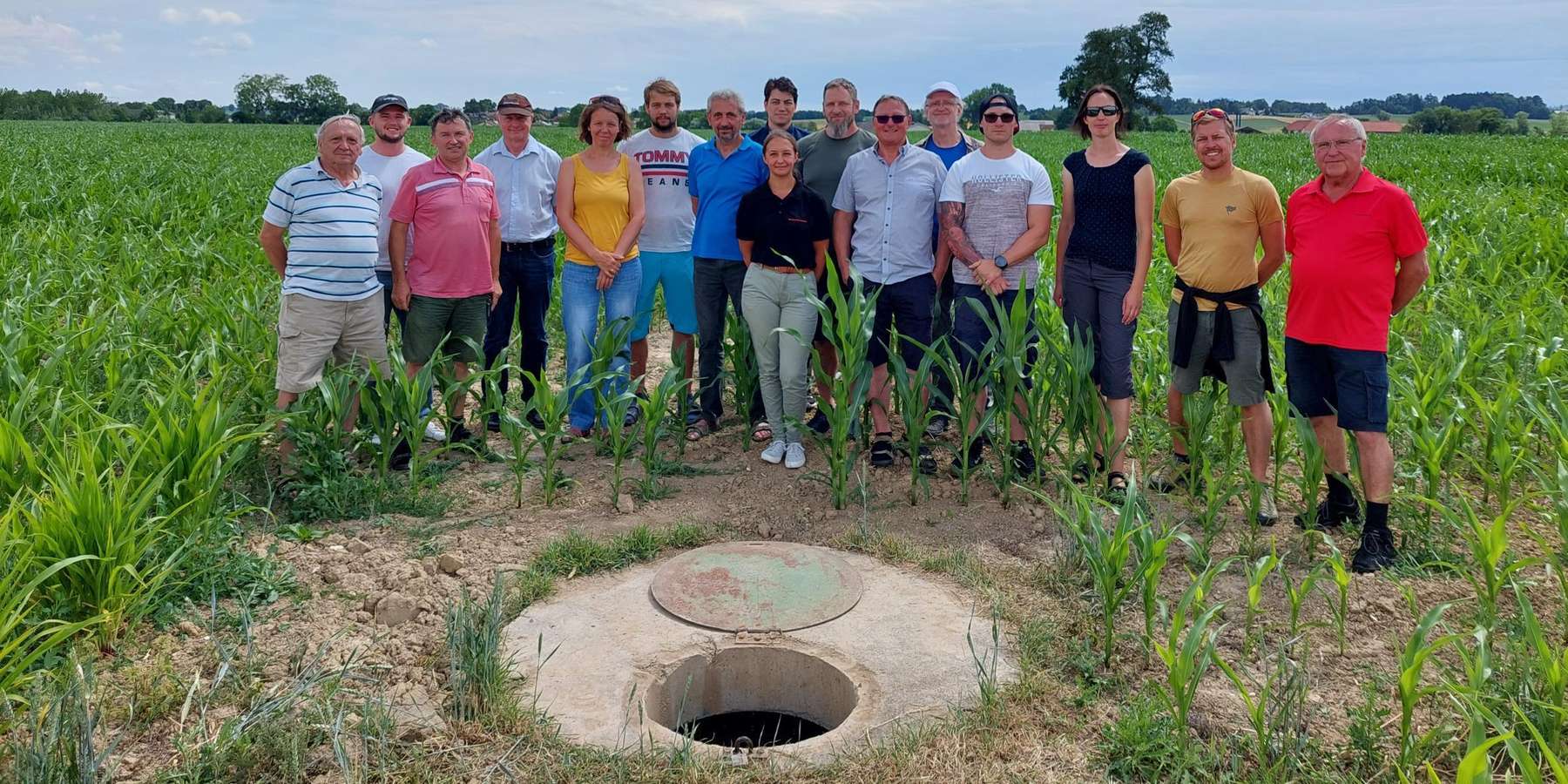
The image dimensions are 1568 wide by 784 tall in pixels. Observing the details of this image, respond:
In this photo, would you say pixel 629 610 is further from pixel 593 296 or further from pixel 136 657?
pixel 593 296

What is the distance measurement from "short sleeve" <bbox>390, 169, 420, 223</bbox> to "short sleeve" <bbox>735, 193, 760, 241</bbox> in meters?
1.50

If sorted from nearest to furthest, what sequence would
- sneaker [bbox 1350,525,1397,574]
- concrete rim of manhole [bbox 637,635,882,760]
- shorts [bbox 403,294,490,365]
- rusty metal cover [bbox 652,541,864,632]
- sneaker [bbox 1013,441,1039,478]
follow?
1. concrete rim of manhole [bbox 637,635,882,760]
2. rusty metal cover [bbox 652,541,864,632]
3. sneaker [bbox 1350,525,1397,574]
4. sneaker [bbox 1013,441,1039,478]
5. shorts [bbox 403,294,490,365]

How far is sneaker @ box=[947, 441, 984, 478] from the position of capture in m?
4.78

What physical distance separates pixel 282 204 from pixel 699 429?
2183 millimetres

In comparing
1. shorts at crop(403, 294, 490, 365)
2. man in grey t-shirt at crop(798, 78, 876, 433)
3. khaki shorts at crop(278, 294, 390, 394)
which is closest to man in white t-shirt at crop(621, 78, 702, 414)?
man in grey t-shirt at crop(798, 78, 876, 433)

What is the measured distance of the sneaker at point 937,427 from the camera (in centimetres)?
546

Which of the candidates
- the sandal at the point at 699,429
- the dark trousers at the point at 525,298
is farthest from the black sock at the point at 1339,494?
the dark trousers at the point at 525,298

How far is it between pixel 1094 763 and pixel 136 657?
274cm

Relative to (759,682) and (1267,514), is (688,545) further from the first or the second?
(1267,514)

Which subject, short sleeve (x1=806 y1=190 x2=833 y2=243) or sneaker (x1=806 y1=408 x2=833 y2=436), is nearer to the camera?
short sleeve (x1=806 y1=190 x2=833 y2=243)

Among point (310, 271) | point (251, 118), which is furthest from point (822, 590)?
point (251, 118)

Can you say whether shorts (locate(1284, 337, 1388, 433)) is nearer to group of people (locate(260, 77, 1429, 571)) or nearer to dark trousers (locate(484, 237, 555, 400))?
group of people (locate(260, 77, 1429, 571))

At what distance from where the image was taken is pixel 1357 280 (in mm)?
3816

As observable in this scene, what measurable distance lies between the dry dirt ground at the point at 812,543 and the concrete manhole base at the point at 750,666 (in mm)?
118
